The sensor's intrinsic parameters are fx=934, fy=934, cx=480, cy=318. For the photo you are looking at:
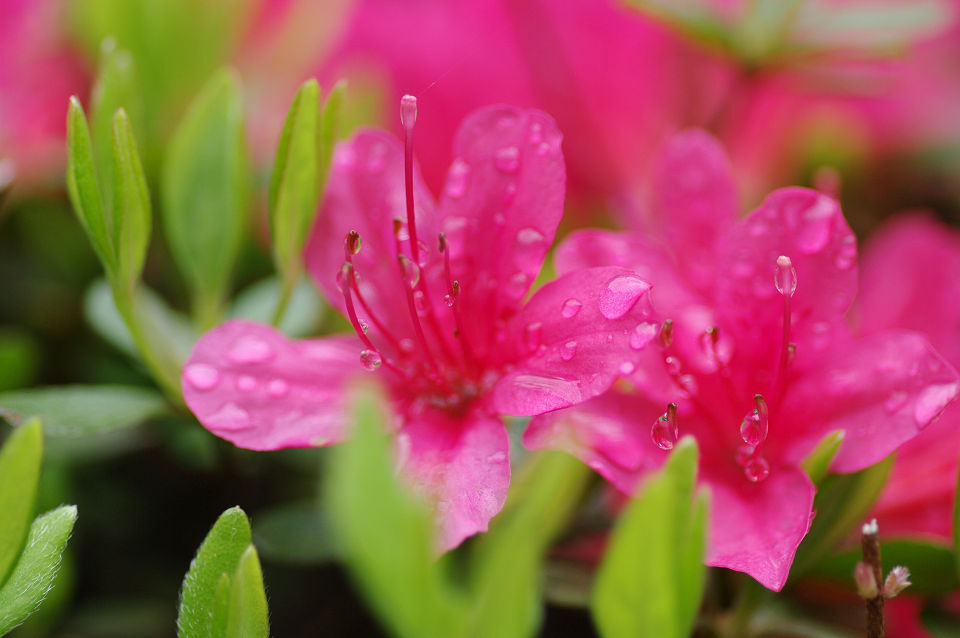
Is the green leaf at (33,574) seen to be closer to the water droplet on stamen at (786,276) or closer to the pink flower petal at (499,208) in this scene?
the pink flower petal at (499,208)

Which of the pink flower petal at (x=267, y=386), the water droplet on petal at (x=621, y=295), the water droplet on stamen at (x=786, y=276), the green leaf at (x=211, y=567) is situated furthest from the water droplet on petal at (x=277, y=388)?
the water droplet on stamen at (x=786, y=276)

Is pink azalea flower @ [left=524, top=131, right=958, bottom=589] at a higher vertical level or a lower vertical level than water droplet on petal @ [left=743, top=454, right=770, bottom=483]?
higher

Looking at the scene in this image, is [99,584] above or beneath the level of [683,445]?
beneath

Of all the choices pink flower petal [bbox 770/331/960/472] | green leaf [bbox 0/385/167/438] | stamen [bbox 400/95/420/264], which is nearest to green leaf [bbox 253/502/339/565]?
green leaf [bbox 0/385/167/438]

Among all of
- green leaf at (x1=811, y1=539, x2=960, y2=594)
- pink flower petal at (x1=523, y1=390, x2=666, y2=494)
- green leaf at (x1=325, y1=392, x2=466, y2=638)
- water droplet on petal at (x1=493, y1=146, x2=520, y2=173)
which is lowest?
green leaf at (x1=811, y1=539, x2=960, y2=594)

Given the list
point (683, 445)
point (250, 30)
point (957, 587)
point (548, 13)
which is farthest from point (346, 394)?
point (548, 13)

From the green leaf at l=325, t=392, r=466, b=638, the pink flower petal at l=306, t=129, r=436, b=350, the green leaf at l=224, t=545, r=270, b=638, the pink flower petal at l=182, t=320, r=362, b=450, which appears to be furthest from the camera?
the pink flower petal at l=306, t=129, r=436, b=350

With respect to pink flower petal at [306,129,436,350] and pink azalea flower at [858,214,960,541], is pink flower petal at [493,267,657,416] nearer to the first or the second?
pink flower petal at [306,129,436,350]

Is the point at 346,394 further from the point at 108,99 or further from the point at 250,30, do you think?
the point at 250,30
